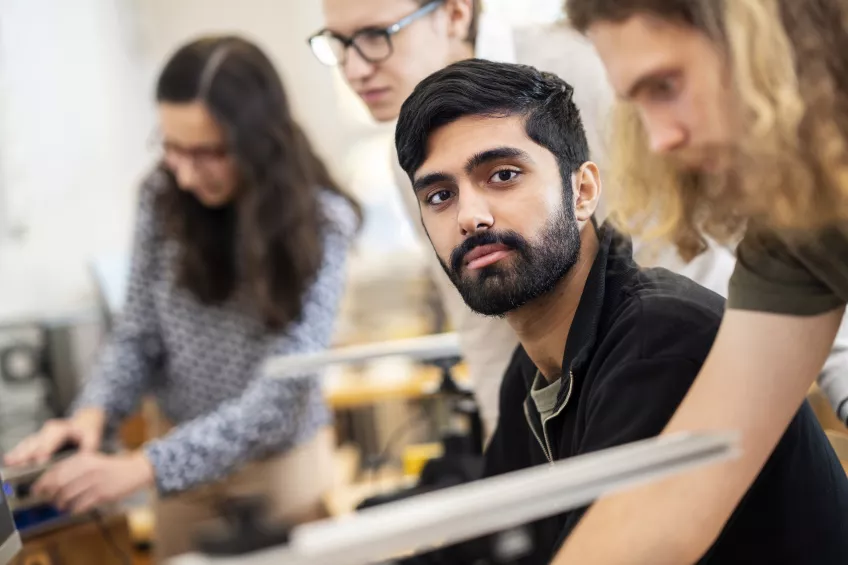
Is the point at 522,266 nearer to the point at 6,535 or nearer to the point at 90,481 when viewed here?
the point at 6,535

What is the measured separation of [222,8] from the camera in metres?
1.31

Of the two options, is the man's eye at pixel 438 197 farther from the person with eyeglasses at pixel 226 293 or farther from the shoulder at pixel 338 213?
the shoulder at pixel 338 213

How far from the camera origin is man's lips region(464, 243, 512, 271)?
42cm

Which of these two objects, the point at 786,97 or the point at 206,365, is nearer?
the point at 786,97

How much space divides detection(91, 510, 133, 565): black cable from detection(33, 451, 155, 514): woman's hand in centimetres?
7

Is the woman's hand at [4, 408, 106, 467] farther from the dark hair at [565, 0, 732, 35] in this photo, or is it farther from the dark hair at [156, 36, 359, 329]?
the dark hair at [565, 0, 732, 35]

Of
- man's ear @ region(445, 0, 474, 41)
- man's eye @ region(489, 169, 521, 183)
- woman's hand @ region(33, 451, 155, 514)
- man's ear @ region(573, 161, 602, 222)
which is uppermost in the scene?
man's ear @ region(445, 0, 474, 41)

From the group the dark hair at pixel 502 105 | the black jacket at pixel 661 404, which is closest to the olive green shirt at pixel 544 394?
the black jacket at pixel 661 404

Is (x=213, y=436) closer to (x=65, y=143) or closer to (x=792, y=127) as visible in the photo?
(x=792, y=127)

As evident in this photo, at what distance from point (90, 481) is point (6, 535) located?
0.65 feet

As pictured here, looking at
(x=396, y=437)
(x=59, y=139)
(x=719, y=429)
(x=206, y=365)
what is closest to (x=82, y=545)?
(x=206, y=365)

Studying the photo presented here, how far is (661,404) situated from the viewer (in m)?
0.42

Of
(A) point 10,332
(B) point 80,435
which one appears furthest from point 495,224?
(A) point 10,332

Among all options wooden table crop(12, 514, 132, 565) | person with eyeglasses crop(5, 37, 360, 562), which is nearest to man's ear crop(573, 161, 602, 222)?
person with eyeglasses crop(5, 37, 360, 562)
